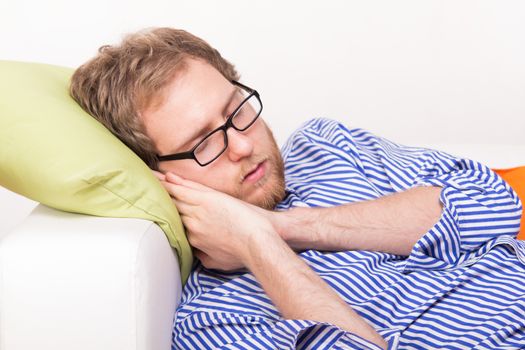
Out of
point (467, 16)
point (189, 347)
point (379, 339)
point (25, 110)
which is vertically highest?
point (467, 16)

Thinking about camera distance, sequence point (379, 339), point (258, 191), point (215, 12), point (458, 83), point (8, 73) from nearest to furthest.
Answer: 1. point (379, 339)
2. point (8, 73)
3. point (258, 191)
4. point (215, 12)
5. point (458, 83)

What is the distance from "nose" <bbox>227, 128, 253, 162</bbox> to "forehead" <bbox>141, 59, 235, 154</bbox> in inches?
2.3

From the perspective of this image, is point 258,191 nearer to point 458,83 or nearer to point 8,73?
point 8,73

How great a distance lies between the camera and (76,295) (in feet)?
4.30

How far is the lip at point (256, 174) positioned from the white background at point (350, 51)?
113 centimetres

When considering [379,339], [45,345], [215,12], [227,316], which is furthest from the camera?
[215,12]

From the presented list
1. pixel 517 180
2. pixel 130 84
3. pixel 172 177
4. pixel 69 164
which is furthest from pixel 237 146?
pixel 517 180

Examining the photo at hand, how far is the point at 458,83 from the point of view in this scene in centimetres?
300

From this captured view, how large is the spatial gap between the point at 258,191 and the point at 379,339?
0.50 m

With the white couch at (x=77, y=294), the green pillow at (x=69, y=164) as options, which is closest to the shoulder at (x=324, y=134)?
the green pillow at (x=69, y=164)

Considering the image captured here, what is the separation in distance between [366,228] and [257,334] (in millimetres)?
363

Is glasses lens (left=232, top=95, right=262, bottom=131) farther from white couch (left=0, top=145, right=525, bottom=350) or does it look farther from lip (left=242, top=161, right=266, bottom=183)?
white couch (left=0, top=145, right=525, bottom=350)

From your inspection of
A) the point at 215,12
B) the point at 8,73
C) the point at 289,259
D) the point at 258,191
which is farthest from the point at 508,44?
the point at 8,73

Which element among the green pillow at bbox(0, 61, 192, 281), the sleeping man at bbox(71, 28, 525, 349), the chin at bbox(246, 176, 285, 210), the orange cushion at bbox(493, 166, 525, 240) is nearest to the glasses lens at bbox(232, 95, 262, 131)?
the sleeping man at bbox(71, 28, 525, 349)
